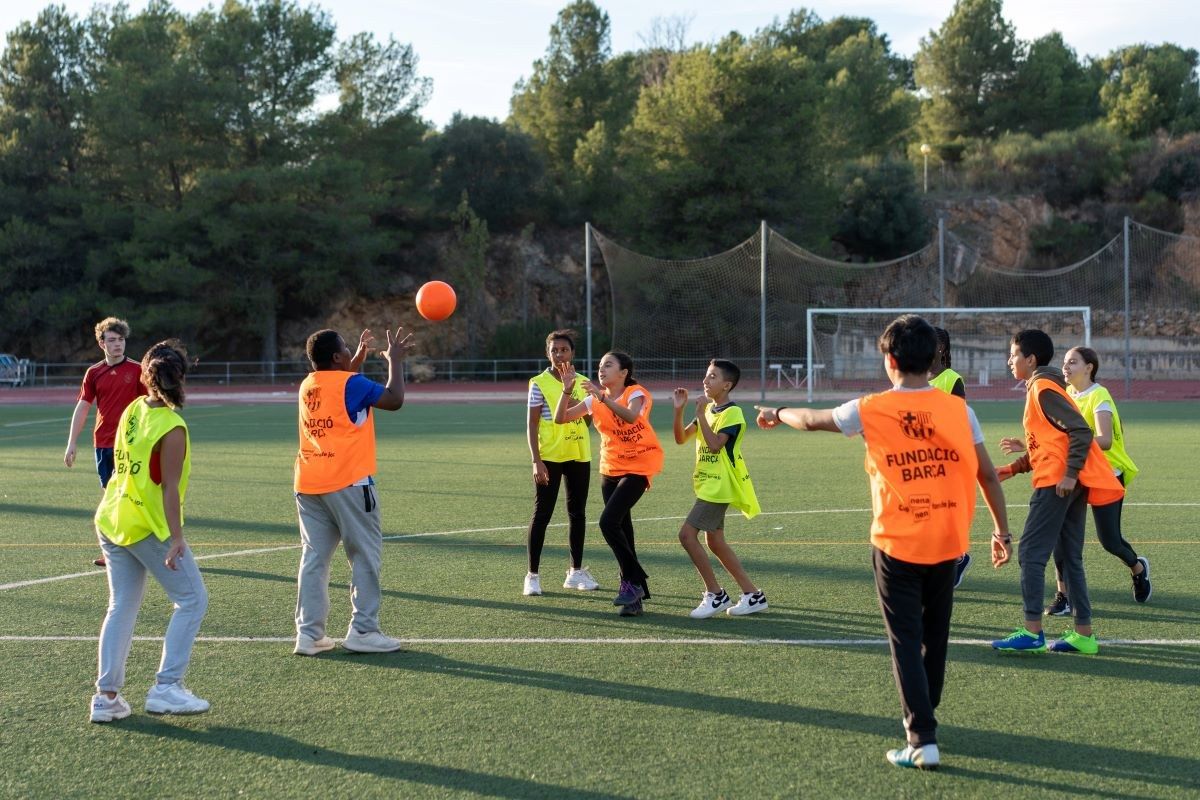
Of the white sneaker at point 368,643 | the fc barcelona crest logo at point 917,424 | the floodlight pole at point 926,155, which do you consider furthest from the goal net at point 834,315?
the fc barcelona crest logo at point 917,424

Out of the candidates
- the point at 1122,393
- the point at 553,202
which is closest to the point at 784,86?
the point at 553,202

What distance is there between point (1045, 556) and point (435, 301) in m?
4.59

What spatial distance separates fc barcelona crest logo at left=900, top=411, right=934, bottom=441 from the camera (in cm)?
452

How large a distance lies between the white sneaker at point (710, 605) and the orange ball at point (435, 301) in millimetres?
2854

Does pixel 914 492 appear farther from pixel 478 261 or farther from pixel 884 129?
pixel 884 129

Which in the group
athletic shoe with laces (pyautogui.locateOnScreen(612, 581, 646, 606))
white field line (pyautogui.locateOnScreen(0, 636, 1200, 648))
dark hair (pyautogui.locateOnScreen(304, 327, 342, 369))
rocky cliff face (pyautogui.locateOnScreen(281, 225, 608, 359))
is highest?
rocky cliff face (pyautogui.locateOnScreen(281, 225, 608, 359))

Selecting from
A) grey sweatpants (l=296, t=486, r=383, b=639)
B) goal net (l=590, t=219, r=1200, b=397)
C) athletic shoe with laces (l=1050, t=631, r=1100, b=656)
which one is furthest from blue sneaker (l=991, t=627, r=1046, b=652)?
goal net (l=590, t=219, r=1200, b=397)

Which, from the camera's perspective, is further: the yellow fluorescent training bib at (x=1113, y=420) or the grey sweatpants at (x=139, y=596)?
the yellow fluorescent training bib at (x=1113, y=420)

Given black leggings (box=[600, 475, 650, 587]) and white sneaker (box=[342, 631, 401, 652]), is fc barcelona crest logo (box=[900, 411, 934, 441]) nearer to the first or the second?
black leggings (box=[600, 475, 650, 587])

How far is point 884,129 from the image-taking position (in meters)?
64.1

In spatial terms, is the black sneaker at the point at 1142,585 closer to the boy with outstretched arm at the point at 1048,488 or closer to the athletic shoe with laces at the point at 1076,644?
the boy with outstretched arm at the point at 1048,488

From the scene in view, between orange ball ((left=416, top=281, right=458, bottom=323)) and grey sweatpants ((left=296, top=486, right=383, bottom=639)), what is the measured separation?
238 centimetres

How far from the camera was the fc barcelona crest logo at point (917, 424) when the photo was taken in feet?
14.8

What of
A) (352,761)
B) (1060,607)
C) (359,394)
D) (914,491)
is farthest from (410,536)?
(914,491)
